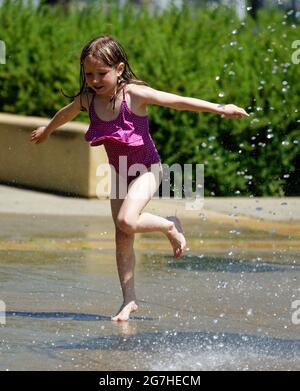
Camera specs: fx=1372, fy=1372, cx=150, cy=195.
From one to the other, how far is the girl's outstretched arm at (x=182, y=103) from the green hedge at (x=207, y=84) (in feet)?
20.3

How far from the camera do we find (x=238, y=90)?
14531 millimetres

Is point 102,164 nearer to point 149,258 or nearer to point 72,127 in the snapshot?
point 72,127

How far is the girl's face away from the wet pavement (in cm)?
131

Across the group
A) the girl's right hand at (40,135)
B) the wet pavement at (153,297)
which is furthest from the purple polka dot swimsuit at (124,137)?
the wet pavement at (153,297)

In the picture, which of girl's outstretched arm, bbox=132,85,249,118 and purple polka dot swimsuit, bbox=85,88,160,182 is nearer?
girl's outstretched arm, bbox=132,85,249,118

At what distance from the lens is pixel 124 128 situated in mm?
7809

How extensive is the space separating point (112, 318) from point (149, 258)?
2.56 meters

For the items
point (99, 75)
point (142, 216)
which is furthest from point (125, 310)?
point (99, 75)

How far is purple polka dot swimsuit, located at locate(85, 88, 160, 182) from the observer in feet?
25.5

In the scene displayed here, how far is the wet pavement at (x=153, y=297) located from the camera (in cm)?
666

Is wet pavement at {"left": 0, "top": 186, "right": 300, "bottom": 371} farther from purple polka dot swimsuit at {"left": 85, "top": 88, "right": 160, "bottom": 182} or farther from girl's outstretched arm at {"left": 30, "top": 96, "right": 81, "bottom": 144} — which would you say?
girl's outstretched arm at {"left": 30, "top": 96, "right": 81, "bottom": 144}

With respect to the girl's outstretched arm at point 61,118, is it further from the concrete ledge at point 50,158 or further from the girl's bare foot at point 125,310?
the concrete ledge at point 50,158

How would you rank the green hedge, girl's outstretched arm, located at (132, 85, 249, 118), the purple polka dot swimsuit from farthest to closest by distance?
the green hedge
the purple polka dot swimsuit
girl's outstretched arm, located at (132, 85, 249, 118)

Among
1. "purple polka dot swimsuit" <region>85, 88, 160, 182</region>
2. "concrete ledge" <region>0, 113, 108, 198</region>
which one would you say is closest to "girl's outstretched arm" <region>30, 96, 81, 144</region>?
"purple polka dot swimsuit" <region>85, 88, 160, 182</region>
